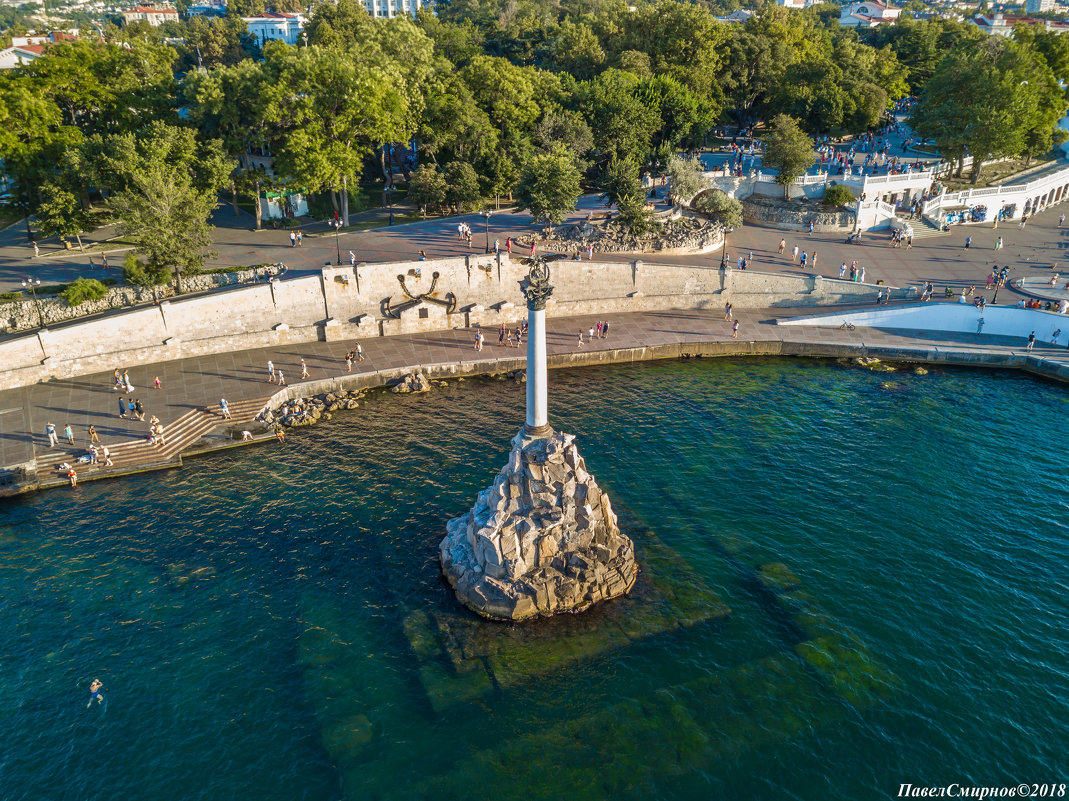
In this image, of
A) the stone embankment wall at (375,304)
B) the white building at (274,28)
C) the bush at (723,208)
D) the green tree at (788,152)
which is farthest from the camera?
the white building at (274,28)

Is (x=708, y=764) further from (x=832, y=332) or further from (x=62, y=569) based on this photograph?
(x=832, y=332)

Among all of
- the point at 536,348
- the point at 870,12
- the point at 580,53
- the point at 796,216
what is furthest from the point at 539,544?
the point at 870,12

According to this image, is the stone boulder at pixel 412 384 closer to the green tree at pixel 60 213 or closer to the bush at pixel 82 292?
the bush at pixel 82 292

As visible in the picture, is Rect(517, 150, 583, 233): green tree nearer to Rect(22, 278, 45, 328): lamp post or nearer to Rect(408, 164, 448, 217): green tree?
Rect(408, 164, 448, 217): green tree

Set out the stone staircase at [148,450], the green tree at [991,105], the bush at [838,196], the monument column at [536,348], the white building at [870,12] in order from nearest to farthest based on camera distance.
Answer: the monument column at [536,348] < the stone staircase at [148,450] < the bush at [838,196] < the green tree at [991,105] < the white building at [870,12]

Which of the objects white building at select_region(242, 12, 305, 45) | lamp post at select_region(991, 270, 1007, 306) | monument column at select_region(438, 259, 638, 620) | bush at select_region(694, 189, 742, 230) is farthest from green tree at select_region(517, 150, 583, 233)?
white building at select_region(242, 12, 305, 45)

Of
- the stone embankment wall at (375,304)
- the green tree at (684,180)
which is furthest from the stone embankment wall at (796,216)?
the stone embankment wall at (375,304)
